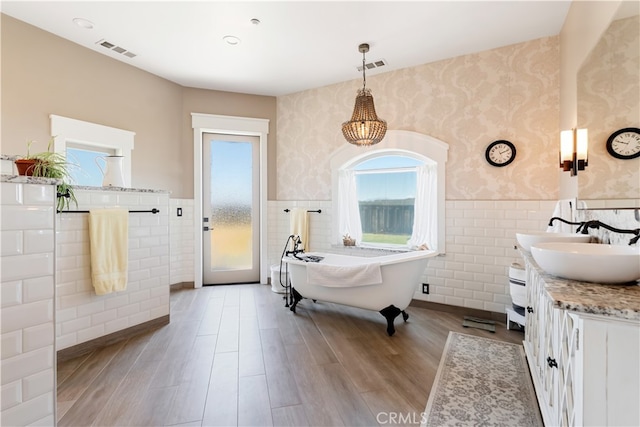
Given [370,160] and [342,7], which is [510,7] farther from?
[370,160]

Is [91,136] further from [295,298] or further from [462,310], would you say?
[462,310]

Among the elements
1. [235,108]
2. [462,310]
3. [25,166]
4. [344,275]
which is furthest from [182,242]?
[462,310]

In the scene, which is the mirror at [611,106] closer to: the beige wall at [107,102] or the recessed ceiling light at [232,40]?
the recessed ceiling light at [232,40]

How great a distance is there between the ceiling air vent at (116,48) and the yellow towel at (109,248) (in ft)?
A: 6.50

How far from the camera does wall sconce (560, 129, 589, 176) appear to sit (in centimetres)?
212

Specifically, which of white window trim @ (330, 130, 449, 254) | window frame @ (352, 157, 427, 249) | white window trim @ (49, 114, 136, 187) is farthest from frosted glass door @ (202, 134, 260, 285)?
window frame @ (352, 157, 427, 249)

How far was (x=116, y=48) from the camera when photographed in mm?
3352

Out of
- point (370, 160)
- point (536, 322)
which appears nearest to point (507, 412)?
point (536, 322)

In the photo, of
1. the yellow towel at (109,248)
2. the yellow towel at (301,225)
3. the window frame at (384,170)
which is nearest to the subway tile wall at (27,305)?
the yellow towel at (109,248)

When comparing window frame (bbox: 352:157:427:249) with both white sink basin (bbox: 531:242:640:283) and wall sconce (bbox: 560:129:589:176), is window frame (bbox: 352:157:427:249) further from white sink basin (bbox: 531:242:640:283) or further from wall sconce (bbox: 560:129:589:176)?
white sink basin (bbox: 531:242:640:283)

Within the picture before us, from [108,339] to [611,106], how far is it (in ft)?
13.7

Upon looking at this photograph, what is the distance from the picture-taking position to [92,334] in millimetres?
2570

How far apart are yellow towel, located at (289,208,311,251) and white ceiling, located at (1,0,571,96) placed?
1952 millimetres

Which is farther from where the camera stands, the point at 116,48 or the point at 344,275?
the point at 116,48
